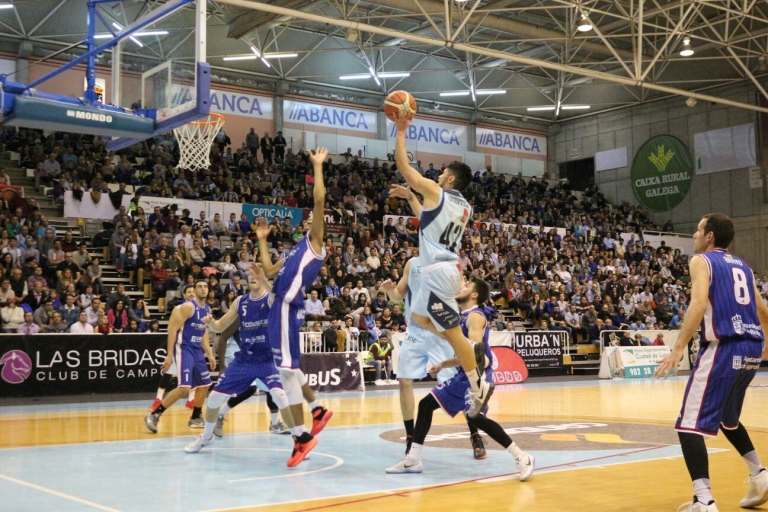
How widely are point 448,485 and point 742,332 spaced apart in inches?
94.9

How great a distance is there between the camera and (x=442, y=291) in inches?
264

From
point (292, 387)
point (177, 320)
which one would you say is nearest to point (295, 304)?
point (292, 387)

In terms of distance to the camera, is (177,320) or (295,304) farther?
(177,320)

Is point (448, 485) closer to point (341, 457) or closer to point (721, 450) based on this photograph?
point (341, 457)

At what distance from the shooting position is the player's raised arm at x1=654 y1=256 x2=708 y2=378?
516 cm

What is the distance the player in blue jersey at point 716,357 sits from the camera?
517cm

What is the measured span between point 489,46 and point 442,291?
28393 millimetres

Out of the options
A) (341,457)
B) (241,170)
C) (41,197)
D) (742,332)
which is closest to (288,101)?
(241,170)

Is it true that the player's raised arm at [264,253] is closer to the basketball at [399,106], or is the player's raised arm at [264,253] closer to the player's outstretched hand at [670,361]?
the basketball at [399,106]

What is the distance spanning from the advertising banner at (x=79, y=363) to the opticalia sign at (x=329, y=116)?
1860cm

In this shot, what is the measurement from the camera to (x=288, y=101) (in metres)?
33.8

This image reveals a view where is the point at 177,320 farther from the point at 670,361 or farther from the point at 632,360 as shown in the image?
the point at 632,360

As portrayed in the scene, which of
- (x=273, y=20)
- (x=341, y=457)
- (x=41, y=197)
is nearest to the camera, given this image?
(x=341, y=457)

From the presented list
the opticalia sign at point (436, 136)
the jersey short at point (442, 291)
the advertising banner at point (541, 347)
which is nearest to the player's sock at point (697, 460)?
the jersey short at point (442, 291)
